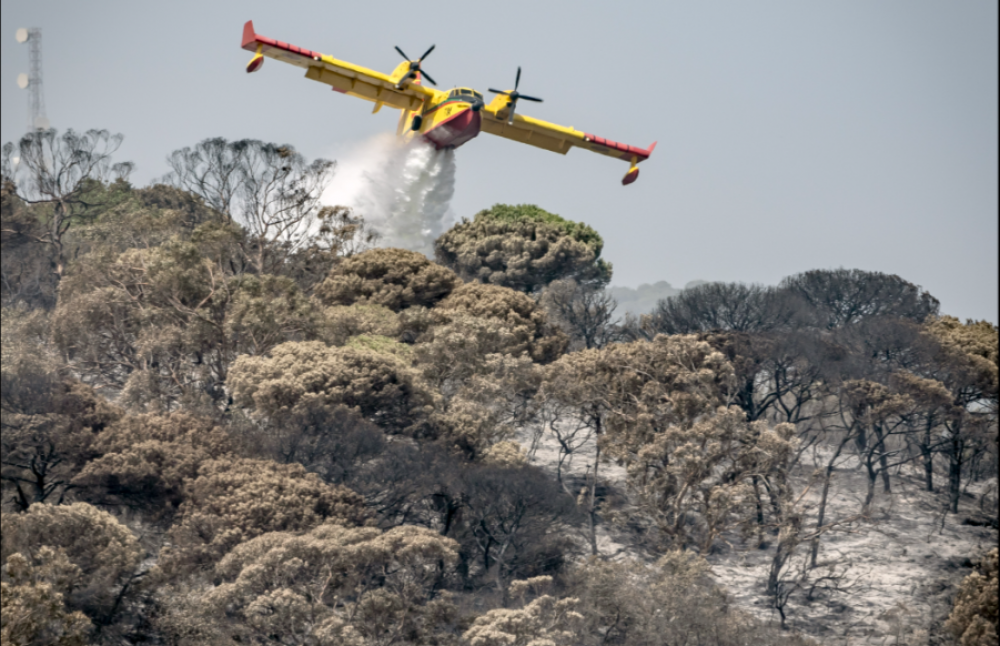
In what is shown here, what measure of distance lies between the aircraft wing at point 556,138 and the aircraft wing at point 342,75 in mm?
3462

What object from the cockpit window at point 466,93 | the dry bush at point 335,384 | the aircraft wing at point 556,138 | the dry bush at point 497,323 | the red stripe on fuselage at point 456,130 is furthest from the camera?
the aircraft wing at point 556,138

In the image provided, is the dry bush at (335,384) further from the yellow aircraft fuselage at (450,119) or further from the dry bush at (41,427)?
the yellow aircraft fuselage at (450,119)

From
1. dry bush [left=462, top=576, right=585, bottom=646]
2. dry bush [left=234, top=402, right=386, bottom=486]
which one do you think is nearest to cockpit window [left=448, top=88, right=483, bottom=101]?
dry bush [left=234, top=402, right=386, bottom=486]

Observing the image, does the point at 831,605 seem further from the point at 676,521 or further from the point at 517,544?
the point at 517,544

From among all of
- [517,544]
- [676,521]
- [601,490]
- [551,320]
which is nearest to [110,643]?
[517,544]

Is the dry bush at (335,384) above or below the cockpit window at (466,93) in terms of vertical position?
below

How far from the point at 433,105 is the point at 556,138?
6591mm

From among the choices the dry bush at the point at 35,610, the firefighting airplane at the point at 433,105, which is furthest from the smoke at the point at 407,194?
the dry bush at the point at 35,610

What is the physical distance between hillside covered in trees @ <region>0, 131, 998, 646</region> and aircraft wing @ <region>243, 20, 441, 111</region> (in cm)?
755

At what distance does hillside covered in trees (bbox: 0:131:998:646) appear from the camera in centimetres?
2775

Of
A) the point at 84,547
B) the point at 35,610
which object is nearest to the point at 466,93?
the point at 84,547

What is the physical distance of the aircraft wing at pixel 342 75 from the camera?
48406 mm

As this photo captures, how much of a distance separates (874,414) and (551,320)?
2127 centimetres

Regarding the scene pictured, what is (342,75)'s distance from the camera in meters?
51.7
